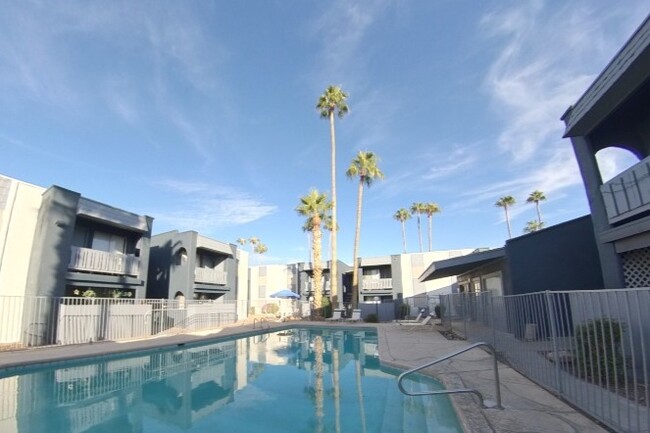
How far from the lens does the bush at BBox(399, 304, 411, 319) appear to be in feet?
94.9

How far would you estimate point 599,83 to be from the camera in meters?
8.52

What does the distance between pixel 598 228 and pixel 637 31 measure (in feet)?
15.6

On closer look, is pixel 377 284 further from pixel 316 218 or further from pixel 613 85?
pixel 613 85

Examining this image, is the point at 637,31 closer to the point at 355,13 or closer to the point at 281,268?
the point at 355,13

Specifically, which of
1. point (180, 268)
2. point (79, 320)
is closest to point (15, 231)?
point (79, 320)

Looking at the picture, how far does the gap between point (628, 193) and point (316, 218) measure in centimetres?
→ 2246

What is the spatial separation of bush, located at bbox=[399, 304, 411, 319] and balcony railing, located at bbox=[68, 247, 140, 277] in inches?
735

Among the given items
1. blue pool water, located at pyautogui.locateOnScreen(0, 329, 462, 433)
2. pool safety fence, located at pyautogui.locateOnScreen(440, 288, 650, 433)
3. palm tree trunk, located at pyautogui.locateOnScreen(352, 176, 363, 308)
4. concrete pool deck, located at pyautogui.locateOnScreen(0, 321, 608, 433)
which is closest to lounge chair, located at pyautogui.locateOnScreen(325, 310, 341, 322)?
palm tree trunk, located at pyautogui.locateOnScreen(352, 176, 363, 308)

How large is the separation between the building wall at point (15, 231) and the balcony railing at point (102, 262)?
1718 mm

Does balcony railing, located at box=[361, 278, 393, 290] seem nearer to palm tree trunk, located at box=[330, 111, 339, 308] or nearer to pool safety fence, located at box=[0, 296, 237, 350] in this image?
palm tree trunk, located at box=[330, 111, 339, 308]

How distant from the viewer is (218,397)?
27.7 ft

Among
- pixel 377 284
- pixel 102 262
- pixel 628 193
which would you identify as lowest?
pixel 377 284

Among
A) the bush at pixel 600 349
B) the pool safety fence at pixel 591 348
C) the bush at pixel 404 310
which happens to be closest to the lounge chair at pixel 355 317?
the bush at pixel 404 310

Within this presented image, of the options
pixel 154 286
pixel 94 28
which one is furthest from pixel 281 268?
pixel 94 28
